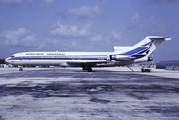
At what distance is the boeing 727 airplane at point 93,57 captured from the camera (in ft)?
152

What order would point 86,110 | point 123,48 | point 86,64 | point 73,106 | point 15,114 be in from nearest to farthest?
1. point 15,114
2. point 86,110
3. point 73,106
4. point 86,64
5. point 123,48

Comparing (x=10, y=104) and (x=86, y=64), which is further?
(x=86, y=64)

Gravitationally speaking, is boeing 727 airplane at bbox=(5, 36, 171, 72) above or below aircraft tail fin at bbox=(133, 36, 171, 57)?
below

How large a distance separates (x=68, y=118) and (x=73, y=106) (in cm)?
206

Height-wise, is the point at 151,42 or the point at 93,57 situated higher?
the point at 151,42

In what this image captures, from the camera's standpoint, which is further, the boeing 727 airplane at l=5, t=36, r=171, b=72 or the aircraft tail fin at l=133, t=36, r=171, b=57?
the aircraft tail fin at l=133, t=36, r=171, b=57

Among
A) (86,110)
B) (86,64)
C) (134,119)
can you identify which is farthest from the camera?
(86,64)

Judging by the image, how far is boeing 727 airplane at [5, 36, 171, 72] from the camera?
152ft

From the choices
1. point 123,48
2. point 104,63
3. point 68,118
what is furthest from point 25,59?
point 68,118

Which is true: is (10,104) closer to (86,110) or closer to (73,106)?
(73,106)

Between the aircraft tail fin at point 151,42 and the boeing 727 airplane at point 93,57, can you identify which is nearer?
the boeing 727 airplane at point 93,57

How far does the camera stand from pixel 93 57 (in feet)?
156

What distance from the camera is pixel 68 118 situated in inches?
299

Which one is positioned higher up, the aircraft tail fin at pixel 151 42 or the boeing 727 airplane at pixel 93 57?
the aircraft tail fin at pixel 151 42
